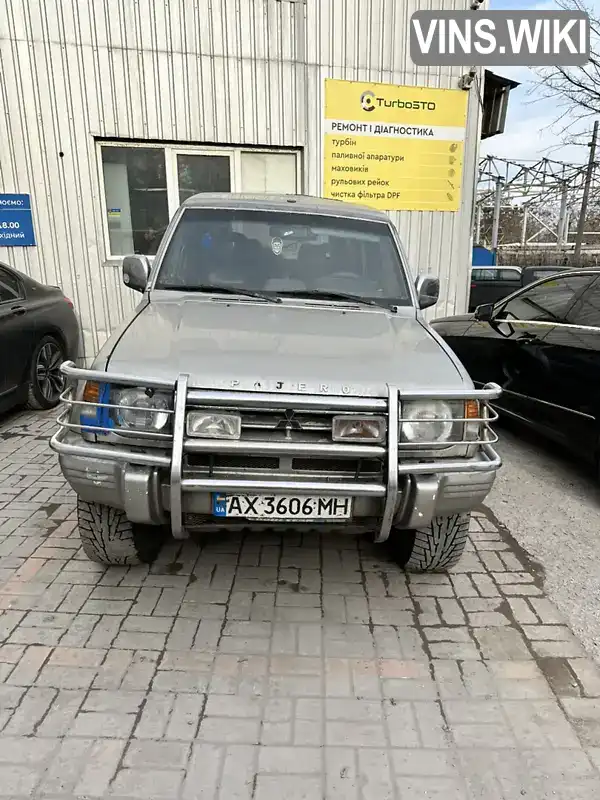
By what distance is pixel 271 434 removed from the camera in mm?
2533

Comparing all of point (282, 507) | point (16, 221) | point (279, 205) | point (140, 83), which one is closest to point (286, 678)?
point (282, 507)

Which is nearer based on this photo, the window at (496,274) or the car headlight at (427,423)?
the car headlight at (427,423)

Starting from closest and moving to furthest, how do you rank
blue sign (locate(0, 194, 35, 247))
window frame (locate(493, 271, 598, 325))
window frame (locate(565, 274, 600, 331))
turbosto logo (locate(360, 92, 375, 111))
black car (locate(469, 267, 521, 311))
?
window frame (locate(565, 274, 600, 331))
window frame (locate(493, 271, 598, 325))
blue sign (locate(0, 194, 35, 247))
turbosto logo (locate(360, 92, 375, 111))
black car (locate(469, 267, 521, 311))

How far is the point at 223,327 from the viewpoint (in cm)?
291

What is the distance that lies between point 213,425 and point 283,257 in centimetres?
168

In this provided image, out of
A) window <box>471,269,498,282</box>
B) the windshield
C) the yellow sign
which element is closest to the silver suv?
the windshield

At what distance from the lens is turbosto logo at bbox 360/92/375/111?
25.6ft

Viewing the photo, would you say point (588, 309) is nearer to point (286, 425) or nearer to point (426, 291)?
point (426, 291)

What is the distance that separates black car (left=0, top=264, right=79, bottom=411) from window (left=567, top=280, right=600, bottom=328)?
4993 mm

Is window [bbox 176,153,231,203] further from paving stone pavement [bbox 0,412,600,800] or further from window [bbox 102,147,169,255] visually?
paving stone pavement [bbox 0,412,600,800]

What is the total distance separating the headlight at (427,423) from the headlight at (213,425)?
76 cm

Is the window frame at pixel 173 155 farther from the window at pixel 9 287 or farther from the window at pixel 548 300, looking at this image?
the window at pixel 548 300

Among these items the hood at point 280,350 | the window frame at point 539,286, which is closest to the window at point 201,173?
the window frame at point 539,286

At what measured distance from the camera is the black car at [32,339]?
207 inches
